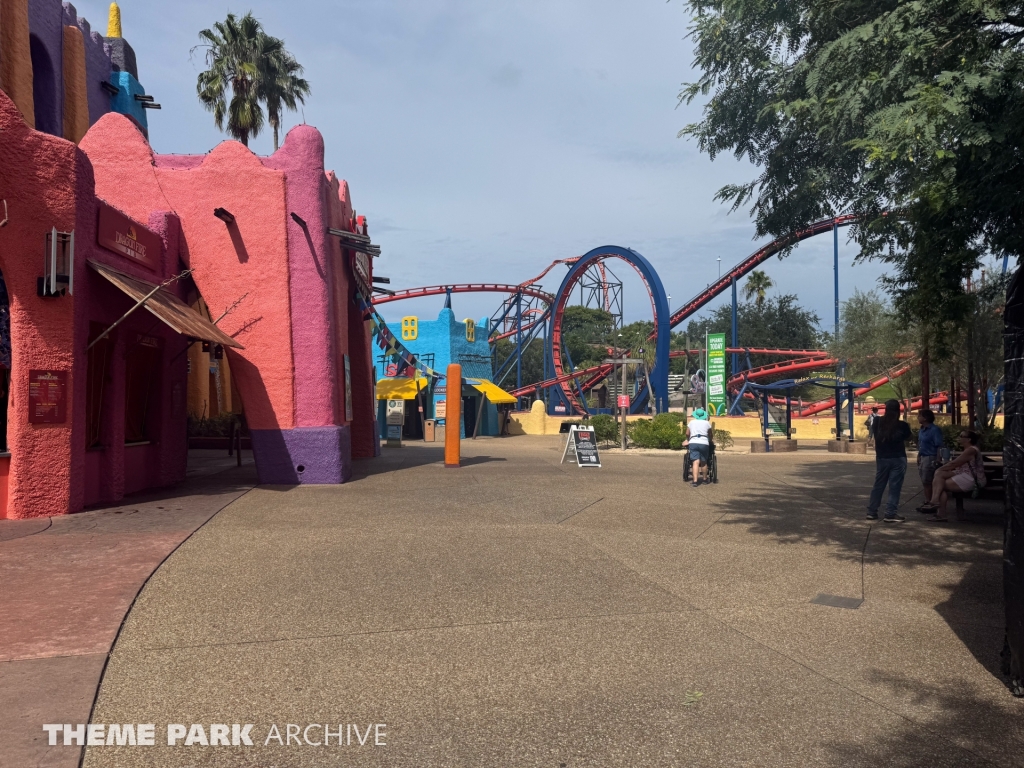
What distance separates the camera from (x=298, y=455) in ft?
47.3

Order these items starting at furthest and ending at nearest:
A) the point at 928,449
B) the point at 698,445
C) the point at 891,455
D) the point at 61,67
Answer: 1. the point at 61,67
2. the point at 698,445
3. the point at 928,449
4. the point at 891,455

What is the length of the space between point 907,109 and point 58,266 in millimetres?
9602

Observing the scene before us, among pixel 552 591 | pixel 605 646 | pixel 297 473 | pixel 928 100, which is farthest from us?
pixel 297 473

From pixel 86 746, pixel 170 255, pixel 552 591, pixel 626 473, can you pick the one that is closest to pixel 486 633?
pixel 552 591

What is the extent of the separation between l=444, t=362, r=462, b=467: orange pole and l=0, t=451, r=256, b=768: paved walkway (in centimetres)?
Answer: 689

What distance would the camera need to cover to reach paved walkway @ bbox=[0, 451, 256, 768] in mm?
4027

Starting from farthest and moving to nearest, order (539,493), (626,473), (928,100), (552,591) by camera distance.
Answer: (626,473), (539,493), (552,591), (928,100)

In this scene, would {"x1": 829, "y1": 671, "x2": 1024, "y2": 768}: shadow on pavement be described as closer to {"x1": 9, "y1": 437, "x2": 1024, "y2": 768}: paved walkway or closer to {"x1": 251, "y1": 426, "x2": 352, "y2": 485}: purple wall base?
{"x1": 9, "y1": 437, "x2": 1024, "y2": 768}: paved walkway

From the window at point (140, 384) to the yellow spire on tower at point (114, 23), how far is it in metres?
14.3

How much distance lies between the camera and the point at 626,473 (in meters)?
17.2

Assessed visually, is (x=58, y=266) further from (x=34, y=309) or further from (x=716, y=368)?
(x=716, y=368)

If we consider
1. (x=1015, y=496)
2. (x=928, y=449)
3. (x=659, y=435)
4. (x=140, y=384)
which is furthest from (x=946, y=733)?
(x=659, y=435)

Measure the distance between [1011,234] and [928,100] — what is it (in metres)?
1.61

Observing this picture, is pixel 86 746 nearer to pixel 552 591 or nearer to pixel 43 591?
pixel 43 591
